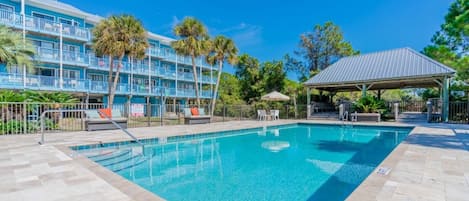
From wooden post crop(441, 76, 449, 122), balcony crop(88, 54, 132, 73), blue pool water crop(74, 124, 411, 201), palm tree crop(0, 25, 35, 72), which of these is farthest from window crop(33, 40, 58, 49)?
wooden post crop(441, 76, 449, 122)

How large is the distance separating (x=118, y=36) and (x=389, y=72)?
16910mm

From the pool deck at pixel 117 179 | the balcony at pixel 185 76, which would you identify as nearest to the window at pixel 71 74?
the balcony at pixel 185 76

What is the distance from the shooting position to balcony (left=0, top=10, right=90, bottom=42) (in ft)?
52.7

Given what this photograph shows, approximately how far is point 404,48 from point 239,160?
17.7 meters

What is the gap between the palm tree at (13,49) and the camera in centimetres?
772

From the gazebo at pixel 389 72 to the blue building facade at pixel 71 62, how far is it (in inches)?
504

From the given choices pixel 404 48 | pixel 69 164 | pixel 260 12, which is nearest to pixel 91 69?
pixel 260 12

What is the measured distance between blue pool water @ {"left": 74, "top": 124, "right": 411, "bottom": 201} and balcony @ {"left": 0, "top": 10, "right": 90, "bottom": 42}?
15725 millimetres

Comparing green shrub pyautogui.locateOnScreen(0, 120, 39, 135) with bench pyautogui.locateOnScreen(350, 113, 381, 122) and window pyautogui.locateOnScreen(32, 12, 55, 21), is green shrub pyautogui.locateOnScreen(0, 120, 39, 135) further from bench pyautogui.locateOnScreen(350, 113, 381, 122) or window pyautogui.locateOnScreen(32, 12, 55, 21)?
bench pyautogui.locateOnScreen(350, 113, 381, 122)

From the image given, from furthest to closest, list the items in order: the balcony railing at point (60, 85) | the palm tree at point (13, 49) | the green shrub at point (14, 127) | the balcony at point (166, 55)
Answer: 1. the balcony at point (166, 55)
2. the balcony railing at point (60, 85)
3. the green shrub at point (14, 127)
4. the palm tree at point (13, 49)

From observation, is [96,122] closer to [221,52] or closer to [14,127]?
[14,127]

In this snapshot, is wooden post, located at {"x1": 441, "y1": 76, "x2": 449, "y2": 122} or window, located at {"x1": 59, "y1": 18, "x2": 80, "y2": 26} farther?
window, located at {"x1": 59, "y1": 18, "x2": 80, "y2": 26}

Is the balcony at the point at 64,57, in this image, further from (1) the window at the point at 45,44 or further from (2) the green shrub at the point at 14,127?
(2) the green shrub at the point at 14,127

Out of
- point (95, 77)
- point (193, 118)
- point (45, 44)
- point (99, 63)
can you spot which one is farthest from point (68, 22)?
point (193, 118)
